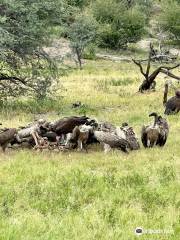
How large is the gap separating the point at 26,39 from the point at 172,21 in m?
63.3

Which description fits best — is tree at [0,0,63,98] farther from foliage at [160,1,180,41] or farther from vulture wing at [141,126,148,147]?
foliage at [160,1,180,41]

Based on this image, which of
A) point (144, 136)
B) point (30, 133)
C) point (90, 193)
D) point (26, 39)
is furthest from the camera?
point (26, 39)

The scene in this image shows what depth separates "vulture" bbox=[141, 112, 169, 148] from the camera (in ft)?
49.6

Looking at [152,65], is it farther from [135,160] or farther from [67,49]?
[135,160]

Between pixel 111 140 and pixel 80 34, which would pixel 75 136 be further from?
pixel 80 34

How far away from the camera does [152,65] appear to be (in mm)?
57188

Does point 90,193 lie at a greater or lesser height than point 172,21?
greater

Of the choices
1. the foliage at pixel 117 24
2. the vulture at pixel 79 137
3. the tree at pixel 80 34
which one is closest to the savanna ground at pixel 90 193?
the vulture at pixel 79 137

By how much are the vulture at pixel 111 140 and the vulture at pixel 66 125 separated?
664 mm

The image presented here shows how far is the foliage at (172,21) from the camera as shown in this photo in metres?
83.1

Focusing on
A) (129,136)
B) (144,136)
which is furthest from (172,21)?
(129,136)

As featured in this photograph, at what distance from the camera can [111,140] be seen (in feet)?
47.2

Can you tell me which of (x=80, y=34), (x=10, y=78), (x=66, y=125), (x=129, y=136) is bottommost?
(x=80, y=34)

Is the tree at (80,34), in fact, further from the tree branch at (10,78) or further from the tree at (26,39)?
the tree branch at (10,78)
